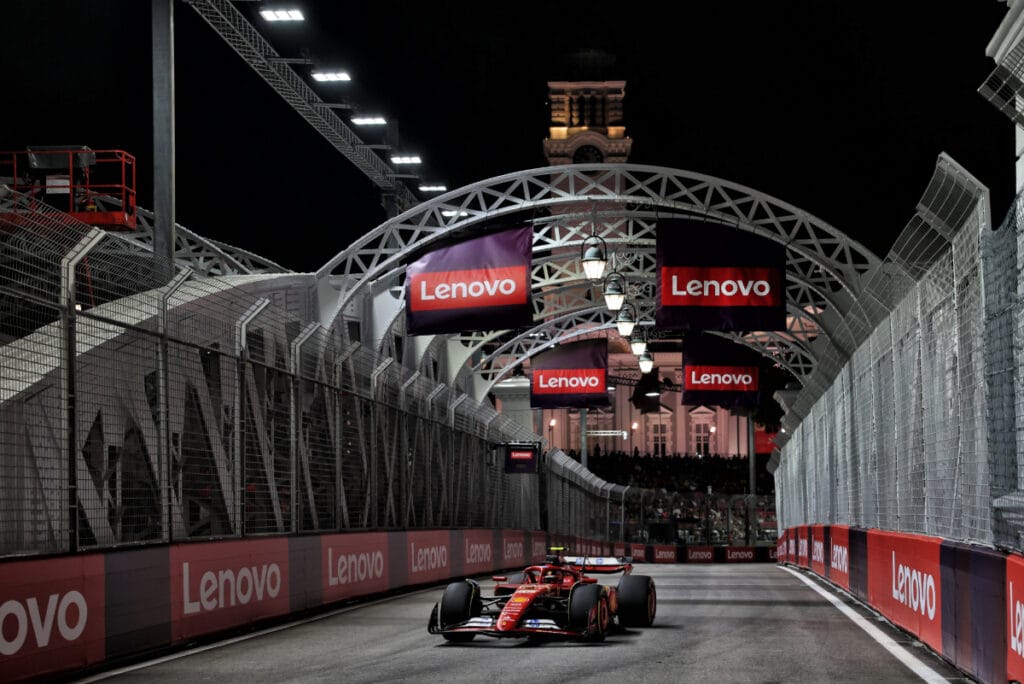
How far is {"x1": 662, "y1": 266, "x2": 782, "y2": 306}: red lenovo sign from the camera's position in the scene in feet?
69.6

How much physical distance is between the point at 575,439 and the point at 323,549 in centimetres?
11450

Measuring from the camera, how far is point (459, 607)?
452 inches

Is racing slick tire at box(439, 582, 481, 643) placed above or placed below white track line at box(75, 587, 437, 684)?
above

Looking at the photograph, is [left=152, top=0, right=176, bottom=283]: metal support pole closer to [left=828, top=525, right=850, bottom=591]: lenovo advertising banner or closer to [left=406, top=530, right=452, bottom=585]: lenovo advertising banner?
[left=406, top=530, right=452, bottom=585]: lenovo advertising banner

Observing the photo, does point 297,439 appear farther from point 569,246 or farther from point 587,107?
point 587,107

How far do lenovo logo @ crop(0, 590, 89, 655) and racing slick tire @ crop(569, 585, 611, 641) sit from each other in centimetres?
377

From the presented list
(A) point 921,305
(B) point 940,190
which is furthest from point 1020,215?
(A) point 921,305

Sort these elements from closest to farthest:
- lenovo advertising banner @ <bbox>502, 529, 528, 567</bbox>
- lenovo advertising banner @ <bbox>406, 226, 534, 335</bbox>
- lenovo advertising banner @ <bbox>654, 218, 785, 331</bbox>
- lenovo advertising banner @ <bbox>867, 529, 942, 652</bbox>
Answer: lenovo advertising banner @ <bbox>867, 529, 942, 652</bbox>, lenovo advertising banner @ <bbox>406, 226, 534, 335</bbox>, lenovo advertising banner @ <bbox>654, 218, 785, 331</bbox>, lenovo advertising banner @ <bbox>502, 529, 528, 567</bbox>

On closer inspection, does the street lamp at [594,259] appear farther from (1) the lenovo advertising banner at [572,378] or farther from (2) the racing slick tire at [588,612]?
(1) the lenovo advertising banner at [572,378]

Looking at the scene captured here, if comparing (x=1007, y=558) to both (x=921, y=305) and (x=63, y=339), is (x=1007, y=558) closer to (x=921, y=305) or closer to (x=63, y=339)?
(x=921, y=305)

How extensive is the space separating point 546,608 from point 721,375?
21929mm

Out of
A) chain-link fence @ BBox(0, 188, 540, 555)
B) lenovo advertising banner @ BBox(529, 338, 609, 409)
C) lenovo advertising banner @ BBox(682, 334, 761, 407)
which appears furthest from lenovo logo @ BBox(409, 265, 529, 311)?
lenovo advertising banner @ BBox(529, 338, 609, 409)

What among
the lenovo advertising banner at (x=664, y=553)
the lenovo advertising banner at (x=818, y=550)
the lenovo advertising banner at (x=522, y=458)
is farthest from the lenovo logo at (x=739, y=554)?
the lenovo advertising banner at (x=818, y=550)

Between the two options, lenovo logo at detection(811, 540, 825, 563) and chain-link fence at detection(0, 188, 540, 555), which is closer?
chain-link fence at detection(0, 188, 540, 555)
